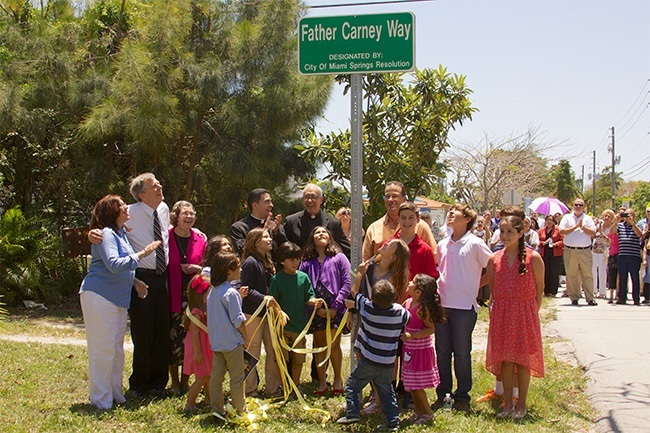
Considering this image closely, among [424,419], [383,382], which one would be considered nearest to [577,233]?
[424,419]

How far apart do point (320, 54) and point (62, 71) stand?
8935mm

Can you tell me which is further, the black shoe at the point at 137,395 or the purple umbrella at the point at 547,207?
the purple umbrella at the point at 547,207

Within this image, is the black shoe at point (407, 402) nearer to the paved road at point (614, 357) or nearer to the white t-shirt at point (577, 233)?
the paved road at point (614, 357)

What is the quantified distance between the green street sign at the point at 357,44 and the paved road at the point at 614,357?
3.17 m

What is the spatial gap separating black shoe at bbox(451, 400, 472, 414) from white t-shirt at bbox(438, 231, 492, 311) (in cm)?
79

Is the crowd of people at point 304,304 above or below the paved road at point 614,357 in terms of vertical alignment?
above

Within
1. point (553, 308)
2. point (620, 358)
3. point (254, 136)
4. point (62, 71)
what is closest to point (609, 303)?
point (553, 308)

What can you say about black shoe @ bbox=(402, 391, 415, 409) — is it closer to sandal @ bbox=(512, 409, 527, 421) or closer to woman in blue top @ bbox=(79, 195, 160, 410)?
sandal @ bbox=(512, 409, 527, 421)

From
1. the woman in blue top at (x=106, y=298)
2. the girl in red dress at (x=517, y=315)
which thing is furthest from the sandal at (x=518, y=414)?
the woman in blue top at (x=106, y=298)

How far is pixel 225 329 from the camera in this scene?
18.1 feet

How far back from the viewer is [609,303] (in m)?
12.9

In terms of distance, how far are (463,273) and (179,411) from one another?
260 centimetres

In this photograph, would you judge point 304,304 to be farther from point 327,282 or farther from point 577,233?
point 577,233

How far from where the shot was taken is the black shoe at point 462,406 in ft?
19.2
